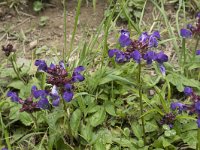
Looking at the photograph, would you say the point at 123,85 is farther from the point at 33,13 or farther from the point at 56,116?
the point at 33,13

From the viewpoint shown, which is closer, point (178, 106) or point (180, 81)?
point (178, 106)

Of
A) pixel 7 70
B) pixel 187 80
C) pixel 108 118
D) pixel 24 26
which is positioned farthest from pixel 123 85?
pixel 24 26

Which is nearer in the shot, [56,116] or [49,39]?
[56,116]

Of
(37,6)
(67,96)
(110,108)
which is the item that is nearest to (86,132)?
(110,108)

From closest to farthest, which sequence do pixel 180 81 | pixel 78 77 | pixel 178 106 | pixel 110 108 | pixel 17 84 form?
pixel 78 77 → pixel 178 106 → pixel 110 108 → pixel 180 81 → pixel 17 84

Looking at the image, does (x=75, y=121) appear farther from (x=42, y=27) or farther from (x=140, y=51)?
(x=42, y=27)

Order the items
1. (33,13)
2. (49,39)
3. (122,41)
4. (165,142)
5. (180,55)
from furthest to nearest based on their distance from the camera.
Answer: (33,13)
(49,39)
(180,55)
(165,142)
(122,41)
